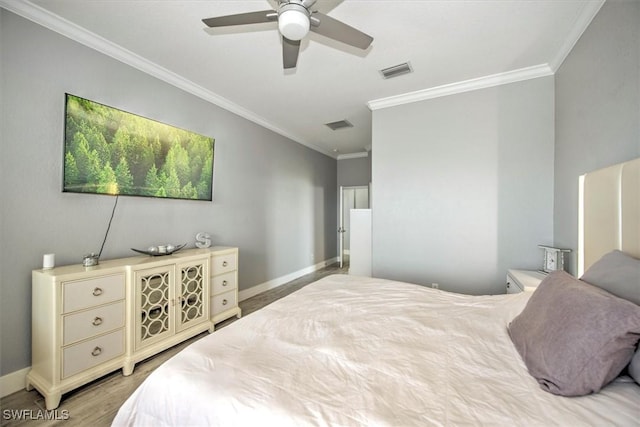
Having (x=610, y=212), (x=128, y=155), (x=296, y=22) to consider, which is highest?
(x=296, y=22)

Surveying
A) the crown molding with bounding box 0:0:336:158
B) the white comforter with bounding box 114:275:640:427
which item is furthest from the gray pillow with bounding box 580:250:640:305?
the crown molding with bounding box 0:0:336:158

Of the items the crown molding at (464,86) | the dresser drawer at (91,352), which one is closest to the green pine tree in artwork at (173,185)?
the dresser drawer at (91,352)

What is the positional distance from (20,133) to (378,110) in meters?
3.43

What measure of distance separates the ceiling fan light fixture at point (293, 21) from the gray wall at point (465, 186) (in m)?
2.12

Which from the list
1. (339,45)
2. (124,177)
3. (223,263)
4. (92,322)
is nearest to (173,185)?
(124,177)

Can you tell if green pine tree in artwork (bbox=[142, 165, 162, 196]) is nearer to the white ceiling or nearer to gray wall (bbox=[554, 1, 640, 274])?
the white ceiling

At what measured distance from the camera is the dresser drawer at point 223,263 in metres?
2.67

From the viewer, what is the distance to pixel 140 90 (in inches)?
93.4

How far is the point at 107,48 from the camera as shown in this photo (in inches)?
83.0

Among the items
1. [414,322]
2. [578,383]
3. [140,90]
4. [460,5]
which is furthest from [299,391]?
→ [140,90]

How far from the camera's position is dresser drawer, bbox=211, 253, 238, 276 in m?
2.67

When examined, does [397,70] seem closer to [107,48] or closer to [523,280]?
[523,280]

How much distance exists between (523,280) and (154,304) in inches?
126

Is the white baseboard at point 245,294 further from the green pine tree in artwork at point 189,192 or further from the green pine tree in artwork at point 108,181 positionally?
the green pine tree in artwork at point 189,192
